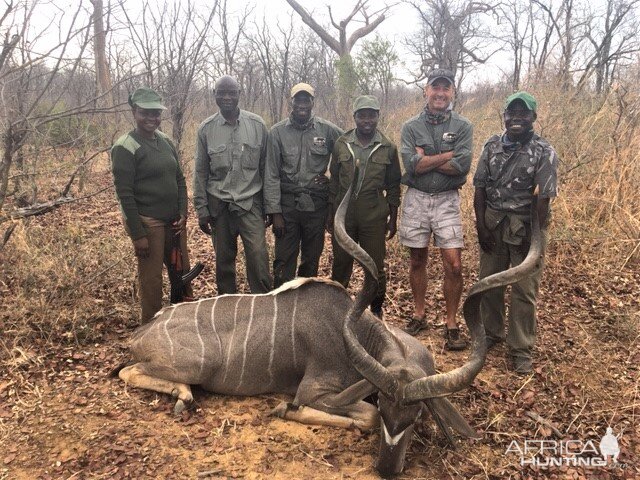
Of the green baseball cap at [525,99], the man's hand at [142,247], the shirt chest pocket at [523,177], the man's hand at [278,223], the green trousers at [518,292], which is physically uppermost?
the green baseball cap at [525,99]

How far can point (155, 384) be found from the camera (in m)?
3.68

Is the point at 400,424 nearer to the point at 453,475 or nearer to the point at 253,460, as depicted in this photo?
the point at 453,475

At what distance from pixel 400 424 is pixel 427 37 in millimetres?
20510

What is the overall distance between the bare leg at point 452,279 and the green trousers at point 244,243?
170 cm

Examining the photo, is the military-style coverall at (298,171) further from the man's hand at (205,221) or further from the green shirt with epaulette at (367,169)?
the man's hand at (205,221)

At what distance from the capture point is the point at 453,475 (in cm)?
295

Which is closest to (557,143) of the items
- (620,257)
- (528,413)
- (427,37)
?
(620,257)

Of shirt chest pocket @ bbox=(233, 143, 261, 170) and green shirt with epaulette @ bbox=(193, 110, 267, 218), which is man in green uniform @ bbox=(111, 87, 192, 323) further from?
shirt chest pocket @ bbox=(233, 143, 261, 170)

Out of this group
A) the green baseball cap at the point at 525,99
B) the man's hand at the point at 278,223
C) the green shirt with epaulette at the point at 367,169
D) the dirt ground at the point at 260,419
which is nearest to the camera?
the dirt ground at the point at 260,419

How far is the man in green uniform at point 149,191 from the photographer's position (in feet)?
13.2

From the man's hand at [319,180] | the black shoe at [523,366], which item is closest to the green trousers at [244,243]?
the man's hand at [319,180]

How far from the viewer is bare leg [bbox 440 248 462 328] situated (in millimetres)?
4344

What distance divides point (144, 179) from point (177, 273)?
1.00 meters

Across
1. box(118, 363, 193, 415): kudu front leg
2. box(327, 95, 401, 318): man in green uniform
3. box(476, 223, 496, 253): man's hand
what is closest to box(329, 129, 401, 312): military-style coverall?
box(327, 95, 401, 318): man in green uniform
